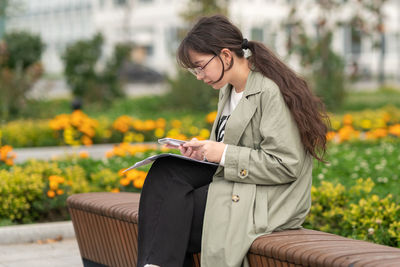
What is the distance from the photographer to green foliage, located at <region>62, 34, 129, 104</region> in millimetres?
16547

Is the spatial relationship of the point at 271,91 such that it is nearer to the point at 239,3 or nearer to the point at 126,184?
the point at 126,184

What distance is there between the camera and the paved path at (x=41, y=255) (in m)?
5.06

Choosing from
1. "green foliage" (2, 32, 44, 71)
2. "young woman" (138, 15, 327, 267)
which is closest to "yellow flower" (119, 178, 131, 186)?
"young woman" (138, 15, 327, 267)

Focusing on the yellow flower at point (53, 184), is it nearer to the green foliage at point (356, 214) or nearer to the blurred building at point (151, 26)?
the green foliage at point (356, 214)

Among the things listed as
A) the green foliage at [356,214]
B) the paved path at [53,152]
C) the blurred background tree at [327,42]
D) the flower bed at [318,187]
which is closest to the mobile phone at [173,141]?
the flower bed at [318,187]

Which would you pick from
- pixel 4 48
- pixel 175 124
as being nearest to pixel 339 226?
pixel 175 124

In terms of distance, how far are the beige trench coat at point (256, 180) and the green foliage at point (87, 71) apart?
44.0ft

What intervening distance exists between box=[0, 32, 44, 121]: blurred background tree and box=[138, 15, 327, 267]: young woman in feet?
31.3

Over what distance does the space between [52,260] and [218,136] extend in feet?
6.71

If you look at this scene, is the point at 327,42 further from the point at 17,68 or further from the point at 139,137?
the point at 139,137

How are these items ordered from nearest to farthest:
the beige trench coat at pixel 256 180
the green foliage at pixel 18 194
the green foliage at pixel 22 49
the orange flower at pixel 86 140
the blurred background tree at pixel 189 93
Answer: the beige trench coat at pixel 256 180
the green foliage at pixel 18 194
the orange flower at pixel 86 140
the blurred background tree at pixel 189 93
the green foliage at pixel 22 49

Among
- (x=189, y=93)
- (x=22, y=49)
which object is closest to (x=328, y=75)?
(x=189, y=93)

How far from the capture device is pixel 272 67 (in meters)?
3.49

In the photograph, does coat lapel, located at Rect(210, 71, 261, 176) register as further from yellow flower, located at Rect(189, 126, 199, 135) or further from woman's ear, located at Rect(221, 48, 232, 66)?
yellow flower, located at Rect(189, 126, 199, 135)
